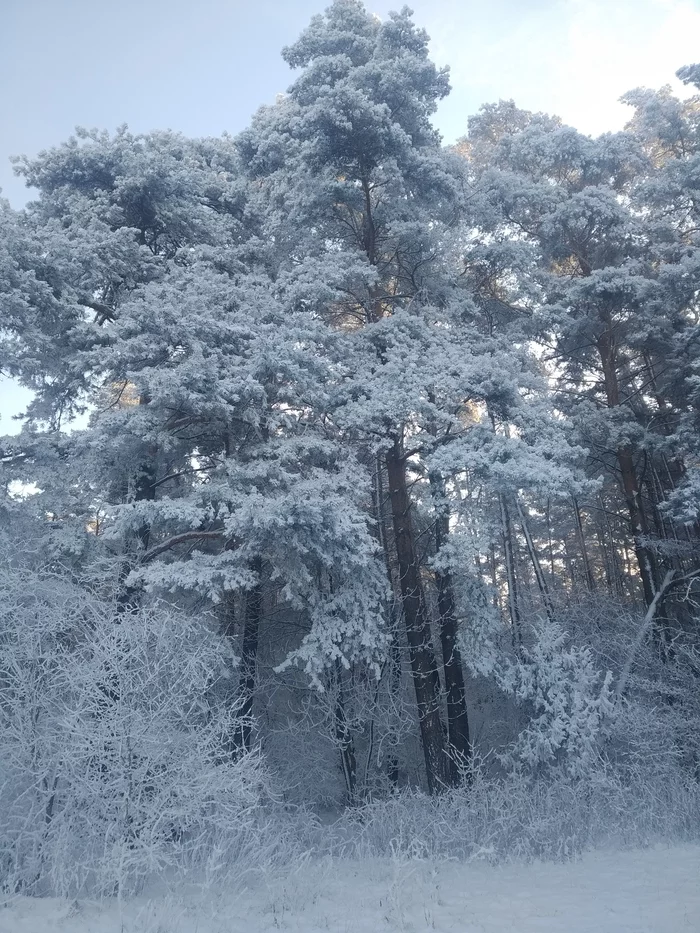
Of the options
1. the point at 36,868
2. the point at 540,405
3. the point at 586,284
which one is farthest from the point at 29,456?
the point at 586,284

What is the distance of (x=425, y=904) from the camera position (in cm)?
609

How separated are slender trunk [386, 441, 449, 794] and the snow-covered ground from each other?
171 inches

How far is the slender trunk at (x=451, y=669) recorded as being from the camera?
38.4 feet

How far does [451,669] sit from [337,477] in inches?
181

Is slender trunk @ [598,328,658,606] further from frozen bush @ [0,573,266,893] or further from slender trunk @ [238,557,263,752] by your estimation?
frozen bush @ [0,573,266,893]

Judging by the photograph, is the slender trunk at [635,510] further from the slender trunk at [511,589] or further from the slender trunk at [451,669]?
the slender trunk at [451,669]

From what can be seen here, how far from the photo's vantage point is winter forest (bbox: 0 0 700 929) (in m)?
7.43

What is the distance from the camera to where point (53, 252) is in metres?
11.6

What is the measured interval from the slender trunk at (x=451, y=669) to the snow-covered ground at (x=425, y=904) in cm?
430

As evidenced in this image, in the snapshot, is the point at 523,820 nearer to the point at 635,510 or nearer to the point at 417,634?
the point at 417,634

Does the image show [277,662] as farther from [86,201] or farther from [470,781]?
[86,201]

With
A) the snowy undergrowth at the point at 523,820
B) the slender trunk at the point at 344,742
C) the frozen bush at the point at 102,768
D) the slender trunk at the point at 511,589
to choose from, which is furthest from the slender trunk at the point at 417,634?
the frozen bush at the point at 102,768

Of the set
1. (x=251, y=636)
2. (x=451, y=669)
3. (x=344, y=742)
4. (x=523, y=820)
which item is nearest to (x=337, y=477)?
(x=251, y=636)

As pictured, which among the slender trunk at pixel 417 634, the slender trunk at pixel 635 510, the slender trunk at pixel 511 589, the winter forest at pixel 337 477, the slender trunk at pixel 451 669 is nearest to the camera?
the winter forest at pixel 337 477
